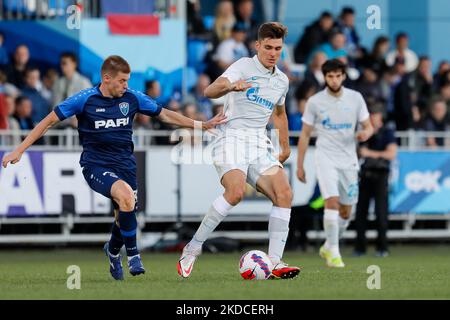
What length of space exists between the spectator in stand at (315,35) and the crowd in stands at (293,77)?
0.06 feet

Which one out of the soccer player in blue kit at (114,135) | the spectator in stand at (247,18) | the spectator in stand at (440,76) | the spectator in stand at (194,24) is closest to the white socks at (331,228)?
the soccer player in blue kit at (114,135)

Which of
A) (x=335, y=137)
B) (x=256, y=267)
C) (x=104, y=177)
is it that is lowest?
(x=256, y=267)

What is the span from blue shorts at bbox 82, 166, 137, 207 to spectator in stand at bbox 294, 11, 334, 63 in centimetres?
1155

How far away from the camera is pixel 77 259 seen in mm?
18484

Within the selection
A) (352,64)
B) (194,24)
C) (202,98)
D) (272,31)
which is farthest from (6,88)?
(272,31)

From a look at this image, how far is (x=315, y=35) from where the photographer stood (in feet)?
78.3

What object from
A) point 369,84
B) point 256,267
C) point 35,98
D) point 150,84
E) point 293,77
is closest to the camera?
point 256,267

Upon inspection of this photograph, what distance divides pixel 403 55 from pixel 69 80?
7000 millimetres

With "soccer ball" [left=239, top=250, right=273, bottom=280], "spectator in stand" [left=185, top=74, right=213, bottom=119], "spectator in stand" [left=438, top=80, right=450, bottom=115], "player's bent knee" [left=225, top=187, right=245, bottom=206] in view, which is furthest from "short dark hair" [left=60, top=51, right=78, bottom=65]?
"soccer ball" [left=239, top=250, right=273, bottom=280]

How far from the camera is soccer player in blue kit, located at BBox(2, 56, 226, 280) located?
480 inches

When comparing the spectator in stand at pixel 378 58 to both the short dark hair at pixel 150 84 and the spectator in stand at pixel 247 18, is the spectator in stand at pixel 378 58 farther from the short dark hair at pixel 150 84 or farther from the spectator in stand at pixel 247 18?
the short dark hair at pixel 150 84

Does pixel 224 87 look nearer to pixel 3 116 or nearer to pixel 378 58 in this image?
pixel 3 116

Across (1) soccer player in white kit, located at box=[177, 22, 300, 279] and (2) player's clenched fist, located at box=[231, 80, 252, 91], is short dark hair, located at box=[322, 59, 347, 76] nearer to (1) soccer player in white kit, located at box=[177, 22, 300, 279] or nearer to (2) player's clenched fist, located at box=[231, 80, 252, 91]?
(1) soccer player in white kit, located at box=[177, 22, 300, 279]
